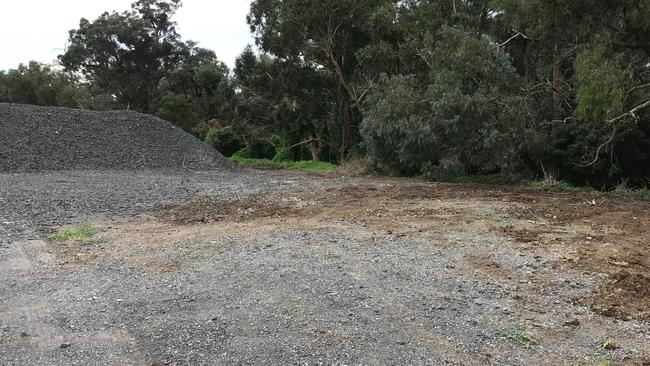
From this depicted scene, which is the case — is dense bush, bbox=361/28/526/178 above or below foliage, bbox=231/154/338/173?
above

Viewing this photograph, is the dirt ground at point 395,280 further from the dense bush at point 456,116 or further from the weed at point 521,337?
the dense bush at point 456,116

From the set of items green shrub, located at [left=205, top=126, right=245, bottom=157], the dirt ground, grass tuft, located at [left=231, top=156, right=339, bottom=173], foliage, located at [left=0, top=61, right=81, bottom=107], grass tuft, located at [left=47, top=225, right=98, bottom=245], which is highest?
foliage, located at [left=0, top=61, right=81, bottom=107]

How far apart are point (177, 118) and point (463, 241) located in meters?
25.7

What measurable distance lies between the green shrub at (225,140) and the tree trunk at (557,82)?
15.2 m

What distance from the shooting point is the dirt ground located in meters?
3.14

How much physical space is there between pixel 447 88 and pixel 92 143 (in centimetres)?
1064

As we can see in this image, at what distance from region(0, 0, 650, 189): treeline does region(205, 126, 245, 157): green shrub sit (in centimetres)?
7

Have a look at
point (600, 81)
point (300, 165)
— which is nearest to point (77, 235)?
point (600, 81)

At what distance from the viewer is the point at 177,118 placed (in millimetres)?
29328

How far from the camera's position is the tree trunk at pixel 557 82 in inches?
560

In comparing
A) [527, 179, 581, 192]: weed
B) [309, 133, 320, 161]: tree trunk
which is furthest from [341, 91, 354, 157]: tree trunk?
[527, 179, 581, 192]: weed

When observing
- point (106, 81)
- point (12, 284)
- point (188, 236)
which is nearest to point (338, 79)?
point (188, 236)

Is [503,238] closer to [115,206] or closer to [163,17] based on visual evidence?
[115,206]

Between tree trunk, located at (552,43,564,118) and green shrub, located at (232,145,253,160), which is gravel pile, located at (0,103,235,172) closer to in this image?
green shrub, located at (232,145,253,160)
